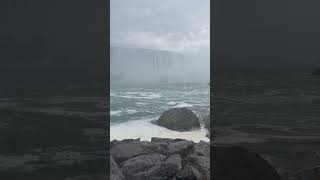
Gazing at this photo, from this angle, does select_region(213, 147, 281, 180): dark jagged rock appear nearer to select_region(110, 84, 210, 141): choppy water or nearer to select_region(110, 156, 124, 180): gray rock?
select_region(110, 156, 124, 180): gray rock

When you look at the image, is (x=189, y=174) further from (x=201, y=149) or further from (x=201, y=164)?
(x=201, y=149)

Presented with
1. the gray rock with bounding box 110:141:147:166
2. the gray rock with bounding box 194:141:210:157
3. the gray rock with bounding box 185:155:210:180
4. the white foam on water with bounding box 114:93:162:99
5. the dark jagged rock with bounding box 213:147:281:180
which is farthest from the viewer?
the white foam on water with bounding box 114:93:162:99

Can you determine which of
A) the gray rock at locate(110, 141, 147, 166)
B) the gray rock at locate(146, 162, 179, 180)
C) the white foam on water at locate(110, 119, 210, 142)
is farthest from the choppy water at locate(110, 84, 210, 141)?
the gray rock at locate(146, 162, 179, 180)

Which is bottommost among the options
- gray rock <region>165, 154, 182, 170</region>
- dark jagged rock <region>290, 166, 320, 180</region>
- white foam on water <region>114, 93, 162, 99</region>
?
gray rock <region>165, 154, 182, 170</region>

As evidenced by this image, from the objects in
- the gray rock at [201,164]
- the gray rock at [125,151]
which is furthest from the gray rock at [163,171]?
the gray rock at [125,151]

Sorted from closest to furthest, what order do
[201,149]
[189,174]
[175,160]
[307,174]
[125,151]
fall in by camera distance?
1. [307,174]
2. [189,174]
3. [175,160]
4. [125,151]
5. [201,149]

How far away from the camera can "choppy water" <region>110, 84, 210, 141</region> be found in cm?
436

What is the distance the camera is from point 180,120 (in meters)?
4.38

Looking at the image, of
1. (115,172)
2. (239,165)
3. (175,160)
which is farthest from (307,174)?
(115,172)

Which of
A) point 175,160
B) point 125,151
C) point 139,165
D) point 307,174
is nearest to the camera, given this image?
point 307,174

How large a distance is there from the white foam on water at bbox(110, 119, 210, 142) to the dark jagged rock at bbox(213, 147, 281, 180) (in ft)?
6.99

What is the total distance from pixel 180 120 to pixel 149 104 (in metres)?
0.70

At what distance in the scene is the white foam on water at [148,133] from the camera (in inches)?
159
